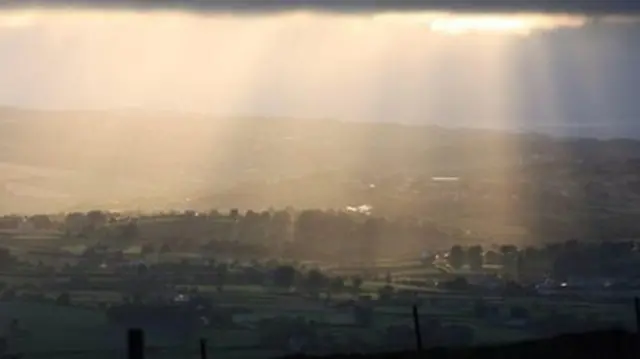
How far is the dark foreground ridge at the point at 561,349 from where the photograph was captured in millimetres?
18842

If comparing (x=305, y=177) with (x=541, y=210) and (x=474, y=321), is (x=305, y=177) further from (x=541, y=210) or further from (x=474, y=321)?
(x=474, y=321)

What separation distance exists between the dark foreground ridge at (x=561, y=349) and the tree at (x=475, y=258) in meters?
20.7

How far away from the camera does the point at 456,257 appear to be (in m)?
42.2

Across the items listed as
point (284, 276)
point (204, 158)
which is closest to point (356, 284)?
point (284, 276)

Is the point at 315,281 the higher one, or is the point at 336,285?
the point at 315,281

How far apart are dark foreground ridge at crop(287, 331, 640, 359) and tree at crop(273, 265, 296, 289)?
19484 mm

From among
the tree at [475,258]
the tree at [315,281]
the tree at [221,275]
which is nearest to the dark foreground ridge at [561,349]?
the tree at [315,281]

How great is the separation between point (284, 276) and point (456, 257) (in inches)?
256

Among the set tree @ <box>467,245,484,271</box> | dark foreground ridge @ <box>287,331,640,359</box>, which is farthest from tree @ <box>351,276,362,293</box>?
dark foreground ridge @ <box>287,331,640,359</box>

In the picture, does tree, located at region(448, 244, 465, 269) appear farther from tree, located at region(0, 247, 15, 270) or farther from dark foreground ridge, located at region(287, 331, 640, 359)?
dark foreground ridge, located at region(287, 331, 640, 359)

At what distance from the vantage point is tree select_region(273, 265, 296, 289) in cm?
3881

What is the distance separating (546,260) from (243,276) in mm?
10592

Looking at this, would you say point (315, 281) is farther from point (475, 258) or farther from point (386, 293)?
point (475, 258)

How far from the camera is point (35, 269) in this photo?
38.9m
